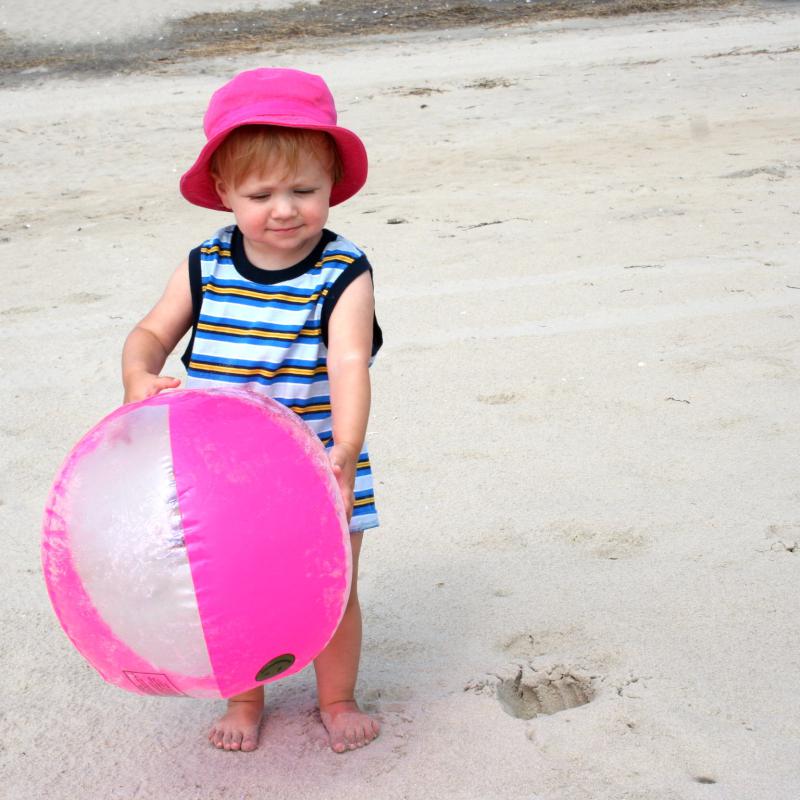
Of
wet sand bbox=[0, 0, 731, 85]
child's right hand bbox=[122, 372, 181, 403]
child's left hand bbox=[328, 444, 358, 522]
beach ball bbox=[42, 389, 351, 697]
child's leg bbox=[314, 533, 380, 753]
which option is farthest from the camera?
wet sand bbox=[0, 0, 731, 85]

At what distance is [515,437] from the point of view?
4.10 m

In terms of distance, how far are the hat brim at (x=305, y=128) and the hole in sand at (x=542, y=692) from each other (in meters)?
1.18

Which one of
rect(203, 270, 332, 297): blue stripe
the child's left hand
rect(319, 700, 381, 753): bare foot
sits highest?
rect(203, 270, 332, 297): blue stripe

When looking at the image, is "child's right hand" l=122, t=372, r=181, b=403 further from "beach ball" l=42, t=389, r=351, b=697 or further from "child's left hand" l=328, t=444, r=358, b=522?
"child's left hand" l=328, t=444, r=358, b=522

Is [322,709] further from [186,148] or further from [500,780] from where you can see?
[186,148]

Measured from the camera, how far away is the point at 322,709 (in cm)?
269

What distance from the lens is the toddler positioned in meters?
2.41

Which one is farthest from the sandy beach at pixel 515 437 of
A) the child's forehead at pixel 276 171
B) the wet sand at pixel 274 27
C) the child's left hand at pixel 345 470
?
the wet sand at pixel 274 27

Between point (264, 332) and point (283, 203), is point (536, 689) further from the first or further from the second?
point (283, 203)

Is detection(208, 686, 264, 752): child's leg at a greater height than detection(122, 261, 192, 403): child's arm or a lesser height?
lesser

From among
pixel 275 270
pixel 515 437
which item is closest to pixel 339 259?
pixel 275 270

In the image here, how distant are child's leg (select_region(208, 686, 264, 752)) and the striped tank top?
0.48m

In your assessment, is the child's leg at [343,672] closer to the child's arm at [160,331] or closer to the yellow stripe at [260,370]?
the yellow stripe at [260,370]

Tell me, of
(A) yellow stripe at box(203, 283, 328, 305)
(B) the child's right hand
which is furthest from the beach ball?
(A) yellow stripe at box(203, 283, 328, 305)
